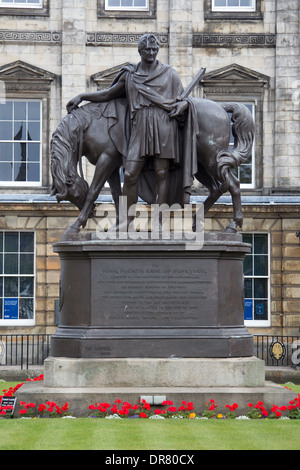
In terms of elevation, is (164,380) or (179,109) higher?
(179,109)

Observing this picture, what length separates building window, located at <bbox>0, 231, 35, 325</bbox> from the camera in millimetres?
33125

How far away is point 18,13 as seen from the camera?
3397 cm

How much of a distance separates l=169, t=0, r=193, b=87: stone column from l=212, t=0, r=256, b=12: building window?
98 centimetres

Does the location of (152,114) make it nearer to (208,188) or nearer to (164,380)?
(208,188)

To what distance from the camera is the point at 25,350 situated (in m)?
31.7

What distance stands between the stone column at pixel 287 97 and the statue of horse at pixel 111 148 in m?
19.0

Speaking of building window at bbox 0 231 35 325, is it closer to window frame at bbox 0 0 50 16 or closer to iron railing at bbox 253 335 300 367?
window frame at bbox 0 0 50 16

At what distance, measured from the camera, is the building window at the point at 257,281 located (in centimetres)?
3366

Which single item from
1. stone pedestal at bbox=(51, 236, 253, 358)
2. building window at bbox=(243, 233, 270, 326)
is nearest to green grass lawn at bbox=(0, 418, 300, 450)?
stone pedestal at bbox=(51, 236, 253, 358)

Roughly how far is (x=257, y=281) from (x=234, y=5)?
31.1 feet

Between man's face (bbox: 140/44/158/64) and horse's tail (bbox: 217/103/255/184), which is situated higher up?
man's face (bbox: 140/44/158/64)
